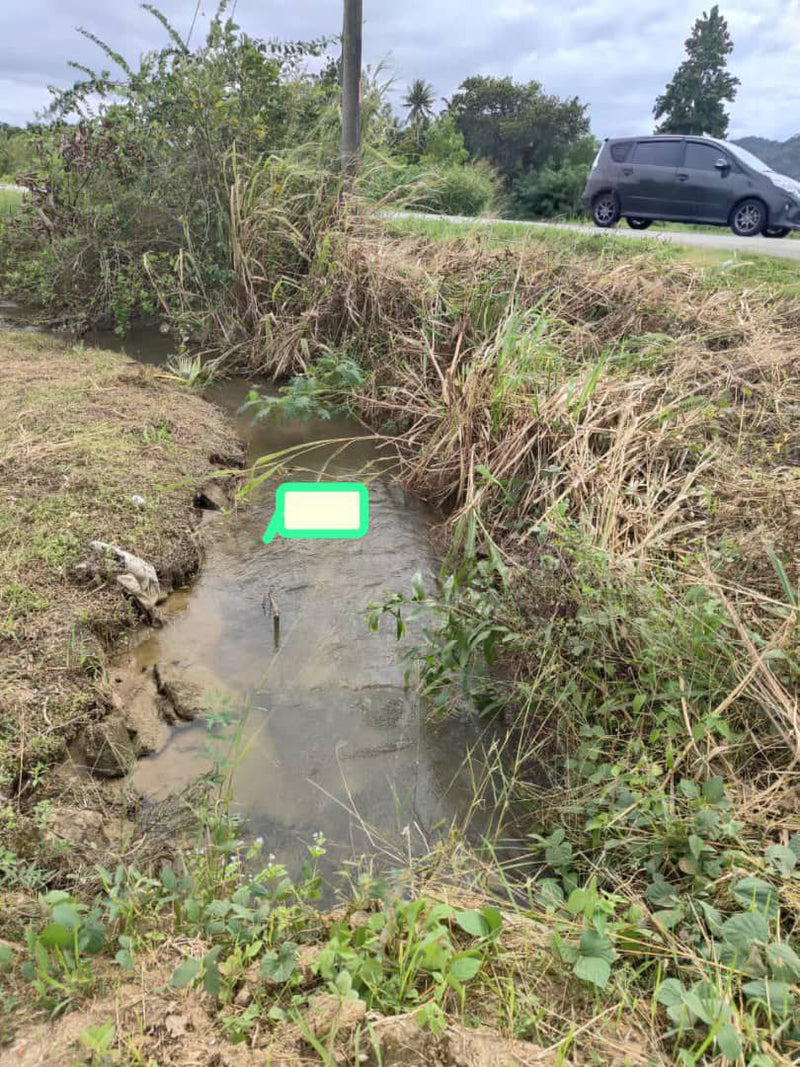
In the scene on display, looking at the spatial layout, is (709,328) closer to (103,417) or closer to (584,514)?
(584,514)

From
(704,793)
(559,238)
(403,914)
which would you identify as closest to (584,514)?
(704,793)

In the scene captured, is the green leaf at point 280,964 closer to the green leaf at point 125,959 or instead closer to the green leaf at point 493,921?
the green leaf at point 125,959

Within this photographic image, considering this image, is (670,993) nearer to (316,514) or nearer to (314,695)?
(314,695)

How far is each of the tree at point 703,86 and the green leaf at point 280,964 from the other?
42126 mm

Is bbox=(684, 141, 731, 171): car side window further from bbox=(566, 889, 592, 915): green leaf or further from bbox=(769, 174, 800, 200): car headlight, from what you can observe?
bbox=(566, 889, 592, 915): green leaf

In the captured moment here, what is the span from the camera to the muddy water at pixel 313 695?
199 centimetres

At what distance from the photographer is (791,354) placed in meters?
3.88

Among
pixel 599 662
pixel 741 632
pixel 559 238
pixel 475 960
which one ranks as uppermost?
pixel 559 238

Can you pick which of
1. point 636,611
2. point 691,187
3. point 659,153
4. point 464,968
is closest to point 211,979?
point 464,968

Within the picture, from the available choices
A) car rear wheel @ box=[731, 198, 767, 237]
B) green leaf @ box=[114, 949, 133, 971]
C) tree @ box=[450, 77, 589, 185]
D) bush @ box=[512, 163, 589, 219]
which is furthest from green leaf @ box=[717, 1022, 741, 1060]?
tree @ box=[450, 77, 589, 185]

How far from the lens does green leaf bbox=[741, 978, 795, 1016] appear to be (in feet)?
3.90

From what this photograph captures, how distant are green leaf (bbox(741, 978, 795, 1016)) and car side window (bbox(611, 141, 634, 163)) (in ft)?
36.3

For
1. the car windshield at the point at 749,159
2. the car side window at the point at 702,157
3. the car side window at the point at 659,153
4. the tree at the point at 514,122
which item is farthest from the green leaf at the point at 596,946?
the tree at the point at 514,122

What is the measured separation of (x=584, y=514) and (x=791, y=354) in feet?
7.03
